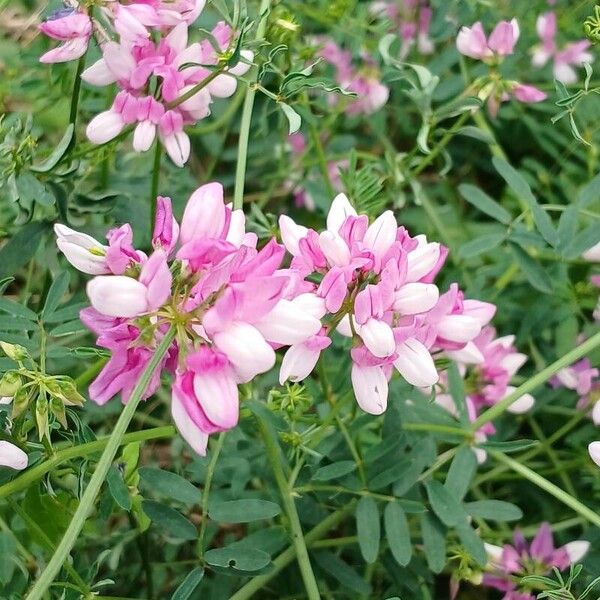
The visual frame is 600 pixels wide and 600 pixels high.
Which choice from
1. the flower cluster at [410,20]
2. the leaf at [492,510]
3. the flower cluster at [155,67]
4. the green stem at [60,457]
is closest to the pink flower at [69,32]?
the flower cluster at [155,67]

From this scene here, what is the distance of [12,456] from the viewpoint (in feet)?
3.16

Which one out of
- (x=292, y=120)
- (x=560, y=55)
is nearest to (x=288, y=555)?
(x=292, y=120)

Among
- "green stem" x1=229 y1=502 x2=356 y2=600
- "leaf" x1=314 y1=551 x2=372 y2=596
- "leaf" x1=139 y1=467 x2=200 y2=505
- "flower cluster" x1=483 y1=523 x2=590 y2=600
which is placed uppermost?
"leaf" x1=139 y1=467 x2=200 y2=505

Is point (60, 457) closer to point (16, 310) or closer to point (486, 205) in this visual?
point (16, 310)

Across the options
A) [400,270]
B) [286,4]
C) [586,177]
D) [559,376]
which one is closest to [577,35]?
[586,177]

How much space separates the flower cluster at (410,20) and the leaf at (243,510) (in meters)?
1.15

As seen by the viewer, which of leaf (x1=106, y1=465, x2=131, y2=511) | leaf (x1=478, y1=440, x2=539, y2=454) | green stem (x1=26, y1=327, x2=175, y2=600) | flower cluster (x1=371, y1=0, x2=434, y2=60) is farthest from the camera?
flower cluster (x1=371, y1=0, x2=434, y2=60)

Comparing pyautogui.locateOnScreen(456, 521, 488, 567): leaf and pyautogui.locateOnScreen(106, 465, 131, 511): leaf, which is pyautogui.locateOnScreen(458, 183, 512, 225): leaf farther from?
pyautogui.locateOnScreen(106, 465, 131, 511): leaf

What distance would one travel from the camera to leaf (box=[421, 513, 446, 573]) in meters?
1.20

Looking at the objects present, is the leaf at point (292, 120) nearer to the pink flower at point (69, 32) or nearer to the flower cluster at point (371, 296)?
the flower cluster at point (371, 296)

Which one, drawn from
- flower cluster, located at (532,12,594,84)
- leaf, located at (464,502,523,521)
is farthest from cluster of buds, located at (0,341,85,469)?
flower cluster, located at (532,12,594,84)

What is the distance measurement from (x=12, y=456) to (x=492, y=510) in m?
0.64

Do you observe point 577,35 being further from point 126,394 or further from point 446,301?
point 126,394

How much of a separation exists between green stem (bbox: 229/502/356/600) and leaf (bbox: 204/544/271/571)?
0.05m
